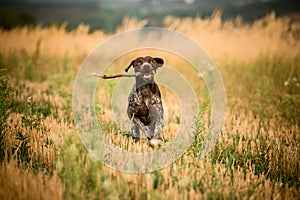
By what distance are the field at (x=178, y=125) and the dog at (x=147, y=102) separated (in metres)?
0.29

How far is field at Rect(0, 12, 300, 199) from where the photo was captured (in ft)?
14.3

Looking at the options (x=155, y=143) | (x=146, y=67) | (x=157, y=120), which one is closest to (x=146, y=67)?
(x=146, y=67)

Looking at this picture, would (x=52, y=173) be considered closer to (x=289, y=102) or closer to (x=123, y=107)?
(x=123, y=107)

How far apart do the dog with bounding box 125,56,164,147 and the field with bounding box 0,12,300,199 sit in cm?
29

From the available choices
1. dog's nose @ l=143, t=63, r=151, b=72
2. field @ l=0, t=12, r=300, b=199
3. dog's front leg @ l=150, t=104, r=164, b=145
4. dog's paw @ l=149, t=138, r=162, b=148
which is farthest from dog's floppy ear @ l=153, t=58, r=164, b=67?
dog's paw @ l=149, t=138, r=162, b=148

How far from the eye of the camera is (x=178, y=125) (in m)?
7.20

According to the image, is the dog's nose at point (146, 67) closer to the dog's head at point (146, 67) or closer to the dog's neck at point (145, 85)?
the dog's head at point (146, 67)

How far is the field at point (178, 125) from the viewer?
437cm

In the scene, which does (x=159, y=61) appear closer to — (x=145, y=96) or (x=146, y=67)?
(x=146, y=67)

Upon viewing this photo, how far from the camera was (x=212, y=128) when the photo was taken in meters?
6.60

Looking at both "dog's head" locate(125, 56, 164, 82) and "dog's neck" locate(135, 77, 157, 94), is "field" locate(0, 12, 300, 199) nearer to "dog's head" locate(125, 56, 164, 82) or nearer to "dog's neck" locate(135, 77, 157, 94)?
"dog's neck" locate(135, 77, 157, 94)

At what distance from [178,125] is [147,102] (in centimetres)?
148

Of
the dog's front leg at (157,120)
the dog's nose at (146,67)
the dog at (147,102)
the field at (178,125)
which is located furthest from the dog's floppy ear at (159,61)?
the field at (178,125)

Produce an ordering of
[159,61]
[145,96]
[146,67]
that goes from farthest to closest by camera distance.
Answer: [159,61] → [145,96] → [146,67]
